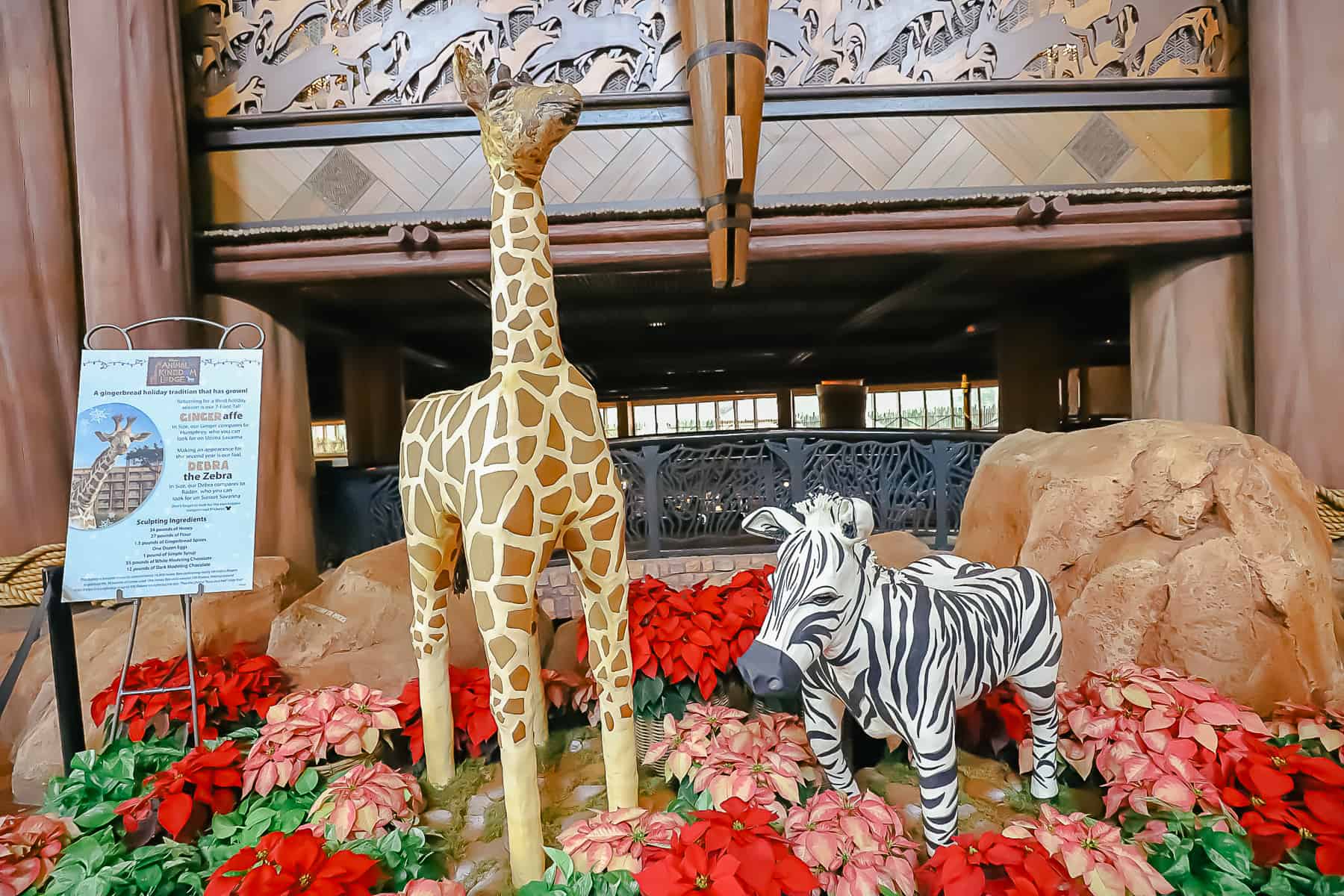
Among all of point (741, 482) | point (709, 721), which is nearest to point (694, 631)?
point (709, 721)

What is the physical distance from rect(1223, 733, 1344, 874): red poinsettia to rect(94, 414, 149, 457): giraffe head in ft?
9.67

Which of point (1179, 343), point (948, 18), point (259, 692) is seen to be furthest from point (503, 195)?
point (1179, 343)

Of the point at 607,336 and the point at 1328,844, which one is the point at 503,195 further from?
the point at 607,336

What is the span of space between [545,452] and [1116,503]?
2.07 metres

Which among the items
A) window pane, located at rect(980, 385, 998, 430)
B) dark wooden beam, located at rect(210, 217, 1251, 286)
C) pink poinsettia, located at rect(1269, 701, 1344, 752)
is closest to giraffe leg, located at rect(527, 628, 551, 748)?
dark wooden beam, located at rect(210, 217, 1251, 286)

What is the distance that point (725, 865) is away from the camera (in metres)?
1.02

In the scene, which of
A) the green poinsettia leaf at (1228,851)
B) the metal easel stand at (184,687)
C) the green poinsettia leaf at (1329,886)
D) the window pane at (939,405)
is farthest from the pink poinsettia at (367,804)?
the window pane at (939,405)

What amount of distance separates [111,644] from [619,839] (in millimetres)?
2394

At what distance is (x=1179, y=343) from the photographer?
303 centimetres

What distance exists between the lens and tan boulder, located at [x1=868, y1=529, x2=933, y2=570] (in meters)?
2.82

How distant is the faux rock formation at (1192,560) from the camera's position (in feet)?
6.03

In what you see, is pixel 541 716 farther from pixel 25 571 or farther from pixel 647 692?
pixel 25 571

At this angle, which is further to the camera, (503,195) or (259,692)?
(259,692)

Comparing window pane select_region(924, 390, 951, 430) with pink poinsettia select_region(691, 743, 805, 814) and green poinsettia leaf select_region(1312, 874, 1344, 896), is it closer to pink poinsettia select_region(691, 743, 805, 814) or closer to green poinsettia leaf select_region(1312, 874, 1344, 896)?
green poinsettia leaf select_region(1312, 874, 1344, 896)
